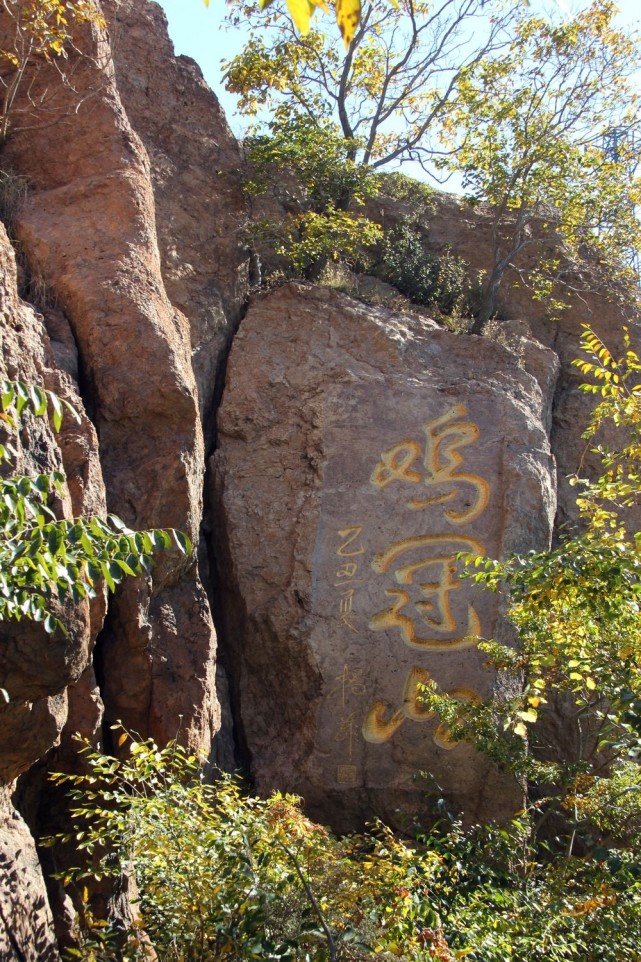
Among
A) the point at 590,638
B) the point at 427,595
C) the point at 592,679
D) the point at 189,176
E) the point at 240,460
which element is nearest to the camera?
A: the point at 592,679

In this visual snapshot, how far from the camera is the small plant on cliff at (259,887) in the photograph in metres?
3.90

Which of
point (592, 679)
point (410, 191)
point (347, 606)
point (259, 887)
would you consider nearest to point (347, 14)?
point (259, 887)

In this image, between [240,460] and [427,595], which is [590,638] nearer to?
[427,595]

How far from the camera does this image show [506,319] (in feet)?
37.7

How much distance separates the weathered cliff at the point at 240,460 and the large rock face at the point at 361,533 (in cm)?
2

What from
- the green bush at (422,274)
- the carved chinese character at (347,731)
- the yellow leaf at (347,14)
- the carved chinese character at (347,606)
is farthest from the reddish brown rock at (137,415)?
the yellow leaf at (347,14)

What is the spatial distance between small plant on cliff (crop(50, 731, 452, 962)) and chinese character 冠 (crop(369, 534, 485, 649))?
134 inches

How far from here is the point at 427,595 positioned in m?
8.14

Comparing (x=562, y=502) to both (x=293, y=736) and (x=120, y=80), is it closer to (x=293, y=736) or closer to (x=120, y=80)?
(x=293, y=736)

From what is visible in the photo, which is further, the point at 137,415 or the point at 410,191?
the point at 410,191

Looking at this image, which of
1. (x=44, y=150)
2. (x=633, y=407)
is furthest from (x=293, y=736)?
(x=44, y=150)

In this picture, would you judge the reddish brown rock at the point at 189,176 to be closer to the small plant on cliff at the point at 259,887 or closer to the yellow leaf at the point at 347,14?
the small plant on cliff at the point at 259,887

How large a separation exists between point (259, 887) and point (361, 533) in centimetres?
443

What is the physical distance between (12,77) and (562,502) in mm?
6563
